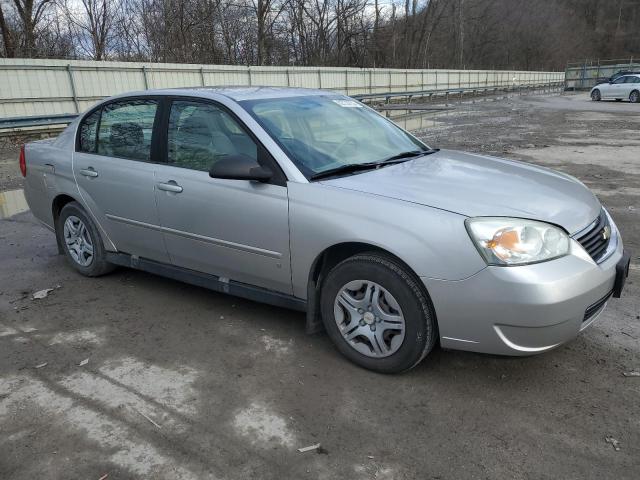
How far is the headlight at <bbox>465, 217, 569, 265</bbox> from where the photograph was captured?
2.76 m

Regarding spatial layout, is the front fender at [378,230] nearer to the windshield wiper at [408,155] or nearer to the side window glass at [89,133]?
the windshield wiper at [408,155]

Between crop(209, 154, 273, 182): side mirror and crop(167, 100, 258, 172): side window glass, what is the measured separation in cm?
16

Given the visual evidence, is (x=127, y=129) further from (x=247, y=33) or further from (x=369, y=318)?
(x=247, y=33)

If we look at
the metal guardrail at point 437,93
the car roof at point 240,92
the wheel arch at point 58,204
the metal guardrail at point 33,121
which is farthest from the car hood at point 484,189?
the metal guardrail at point 437,93

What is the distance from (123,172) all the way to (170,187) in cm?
61

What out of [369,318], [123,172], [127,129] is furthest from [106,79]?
[369,318]

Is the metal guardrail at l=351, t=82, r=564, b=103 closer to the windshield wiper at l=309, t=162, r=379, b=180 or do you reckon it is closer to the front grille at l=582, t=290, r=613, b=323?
the windshield wiper at l=309, t=162, r=379, b=180

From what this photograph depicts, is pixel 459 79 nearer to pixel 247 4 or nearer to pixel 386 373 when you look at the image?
pixel 247 4

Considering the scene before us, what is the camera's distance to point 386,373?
10.6ft

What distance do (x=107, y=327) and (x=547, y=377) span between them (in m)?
3.03

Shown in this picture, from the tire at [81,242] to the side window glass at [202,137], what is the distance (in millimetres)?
1276

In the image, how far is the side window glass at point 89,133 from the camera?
4.73 meters

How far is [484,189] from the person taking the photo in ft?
10.5

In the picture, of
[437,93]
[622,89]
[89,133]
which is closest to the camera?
[89,133]
